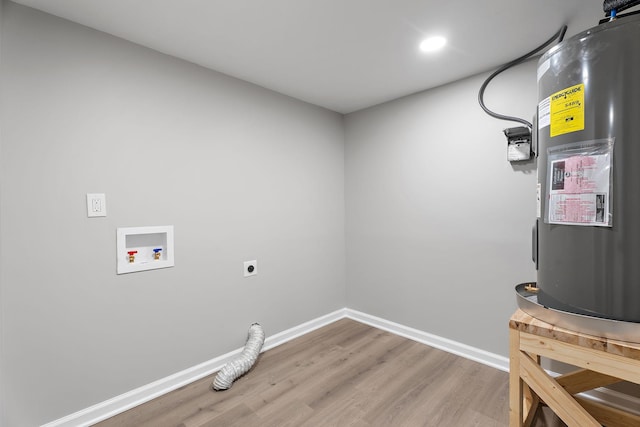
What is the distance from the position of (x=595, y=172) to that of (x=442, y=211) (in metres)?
1.65

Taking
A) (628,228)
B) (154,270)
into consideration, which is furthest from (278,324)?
(628,228)

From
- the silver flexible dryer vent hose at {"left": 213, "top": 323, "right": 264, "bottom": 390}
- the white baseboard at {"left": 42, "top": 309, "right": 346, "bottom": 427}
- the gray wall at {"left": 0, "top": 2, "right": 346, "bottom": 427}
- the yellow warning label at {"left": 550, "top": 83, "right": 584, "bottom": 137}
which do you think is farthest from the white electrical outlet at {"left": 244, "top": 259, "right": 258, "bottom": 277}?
the yellow warning label at {"left": 550, "top": 83, "right": 584, "bottom": 137}

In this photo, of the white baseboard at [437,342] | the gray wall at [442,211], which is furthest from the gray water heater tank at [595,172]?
the white baseboard at [437,342]

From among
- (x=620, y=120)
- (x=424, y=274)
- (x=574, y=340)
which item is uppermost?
(x=620, y=120)

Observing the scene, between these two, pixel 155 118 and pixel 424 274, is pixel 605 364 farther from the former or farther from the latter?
pixel 155 118

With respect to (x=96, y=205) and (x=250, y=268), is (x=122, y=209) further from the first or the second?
(x=250, y=268)

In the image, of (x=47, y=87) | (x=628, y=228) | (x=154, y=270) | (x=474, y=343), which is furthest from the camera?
(x=474, y=343)

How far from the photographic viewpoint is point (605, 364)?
0.91 metres

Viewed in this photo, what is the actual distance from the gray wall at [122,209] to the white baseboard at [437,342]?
2.78ft

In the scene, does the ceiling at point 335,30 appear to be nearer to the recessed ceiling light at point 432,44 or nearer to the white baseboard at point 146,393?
the recessed ceiling light at point 432,44

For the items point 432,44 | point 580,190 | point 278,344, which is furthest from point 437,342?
point 432,44

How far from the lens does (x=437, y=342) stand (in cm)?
257

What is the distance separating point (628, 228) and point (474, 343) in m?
1.84

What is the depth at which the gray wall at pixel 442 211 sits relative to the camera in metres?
2.18
